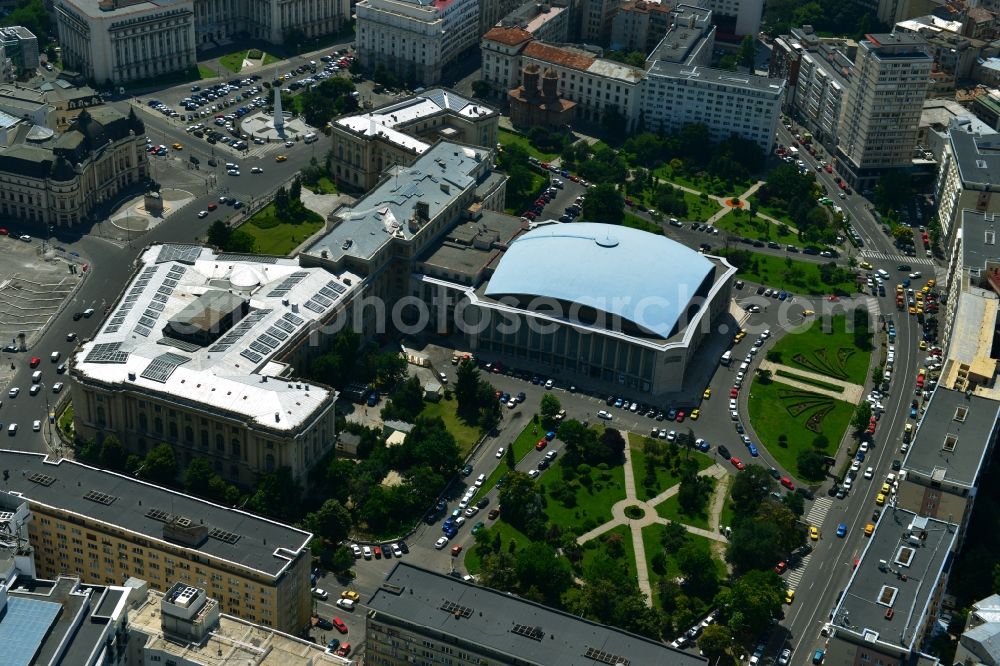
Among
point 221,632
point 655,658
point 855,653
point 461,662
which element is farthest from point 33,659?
point 855,653

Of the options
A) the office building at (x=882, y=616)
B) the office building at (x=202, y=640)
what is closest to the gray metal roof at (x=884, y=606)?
the office building at (x=882, y=616)

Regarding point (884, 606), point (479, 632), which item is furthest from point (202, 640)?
point (884, 606)

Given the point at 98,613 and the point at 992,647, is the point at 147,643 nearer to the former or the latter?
the point at 98,613

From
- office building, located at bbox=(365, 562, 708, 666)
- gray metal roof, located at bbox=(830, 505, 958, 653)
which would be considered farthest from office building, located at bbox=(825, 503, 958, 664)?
office building, located at bbox=(365, 562, 708, 666)

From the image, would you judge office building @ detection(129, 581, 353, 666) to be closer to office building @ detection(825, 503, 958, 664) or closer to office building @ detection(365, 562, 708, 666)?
office building @ detection(365, 562, 708, 666)

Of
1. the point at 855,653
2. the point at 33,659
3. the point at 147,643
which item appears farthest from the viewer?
the point at 855,653

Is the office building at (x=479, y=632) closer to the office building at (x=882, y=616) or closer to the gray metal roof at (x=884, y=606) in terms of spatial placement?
the office building at (x=882, y=616)
